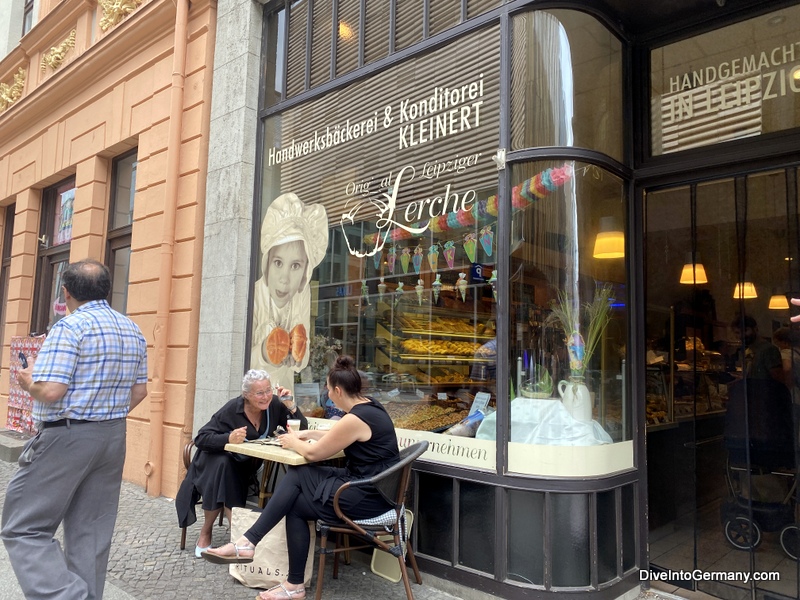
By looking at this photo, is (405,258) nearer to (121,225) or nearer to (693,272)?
(693,272)

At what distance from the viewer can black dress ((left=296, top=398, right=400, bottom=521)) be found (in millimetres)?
3547

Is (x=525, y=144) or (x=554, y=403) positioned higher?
(x=525, y=144)

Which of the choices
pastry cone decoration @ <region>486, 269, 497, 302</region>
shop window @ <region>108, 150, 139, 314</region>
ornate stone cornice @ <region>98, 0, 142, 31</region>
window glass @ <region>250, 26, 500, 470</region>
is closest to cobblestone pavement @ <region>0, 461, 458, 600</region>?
window glass @ <region>250, 26, 500, 470</region>

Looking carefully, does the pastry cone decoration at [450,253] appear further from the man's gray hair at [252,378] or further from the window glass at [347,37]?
the window glass at [347,37]

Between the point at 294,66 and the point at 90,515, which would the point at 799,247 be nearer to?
the point at 90,515

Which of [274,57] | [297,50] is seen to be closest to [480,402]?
[297,50]

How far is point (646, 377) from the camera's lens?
4223 millimetres

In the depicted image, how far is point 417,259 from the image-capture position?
4793 mm

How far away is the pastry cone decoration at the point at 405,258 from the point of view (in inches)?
191

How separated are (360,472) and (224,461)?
4.10 feet

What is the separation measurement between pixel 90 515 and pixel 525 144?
3.35 m

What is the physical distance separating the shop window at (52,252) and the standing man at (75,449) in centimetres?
727

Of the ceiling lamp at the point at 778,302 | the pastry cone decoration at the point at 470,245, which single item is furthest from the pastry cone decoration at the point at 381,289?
the ceiling lamp at the point at 778,302

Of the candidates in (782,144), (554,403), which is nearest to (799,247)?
(782,144)
